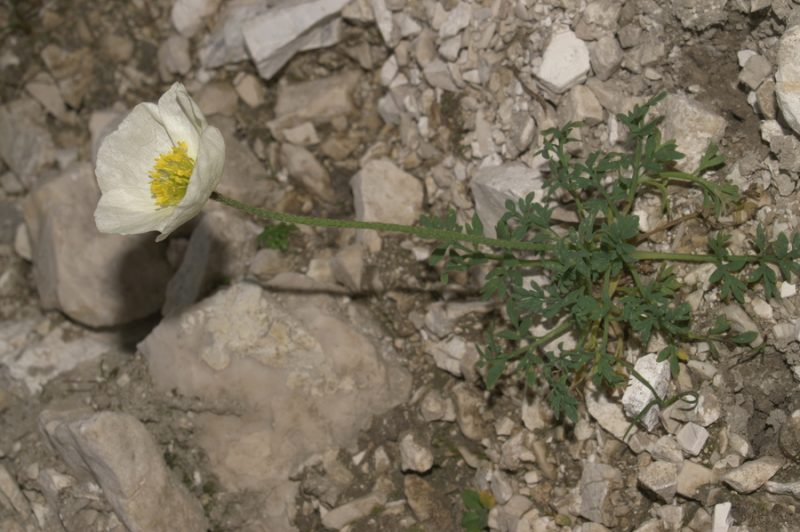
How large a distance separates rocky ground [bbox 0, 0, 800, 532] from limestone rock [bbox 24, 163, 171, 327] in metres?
0.01

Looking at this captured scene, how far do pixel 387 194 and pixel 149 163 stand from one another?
3.68 ft

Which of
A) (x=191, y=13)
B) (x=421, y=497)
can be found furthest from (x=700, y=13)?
(x=191, y=13)

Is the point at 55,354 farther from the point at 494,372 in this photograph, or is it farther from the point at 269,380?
the point at 494,372

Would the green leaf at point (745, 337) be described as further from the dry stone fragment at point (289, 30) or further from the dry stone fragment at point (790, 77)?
the dry stone fragment at point (289, 30)

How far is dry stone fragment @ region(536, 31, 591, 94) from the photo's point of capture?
3.50 meters

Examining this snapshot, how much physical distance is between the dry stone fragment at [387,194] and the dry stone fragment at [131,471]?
1.29 meters

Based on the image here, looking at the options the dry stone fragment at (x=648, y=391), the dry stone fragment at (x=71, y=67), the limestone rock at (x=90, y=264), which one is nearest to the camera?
the dry stone fragment at (x=648, y=391)

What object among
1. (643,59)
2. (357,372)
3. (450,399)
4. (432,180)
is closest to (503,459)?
(450,399)

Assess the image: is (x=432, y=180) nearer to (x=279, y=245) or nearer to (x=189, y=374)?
(x=279, y=245)

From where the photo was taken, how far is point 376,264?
3.94m

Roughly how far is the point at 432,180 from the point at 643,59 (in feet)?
3.42

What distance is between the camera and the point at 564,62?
351cm

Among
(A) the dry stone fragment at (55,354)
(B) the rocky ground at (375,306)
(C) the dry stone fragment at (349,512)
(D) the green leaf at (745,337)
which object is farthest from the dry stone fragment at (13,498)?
(D) the green leaf at (745,337)

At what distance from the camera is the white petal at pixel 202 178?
268 cm
